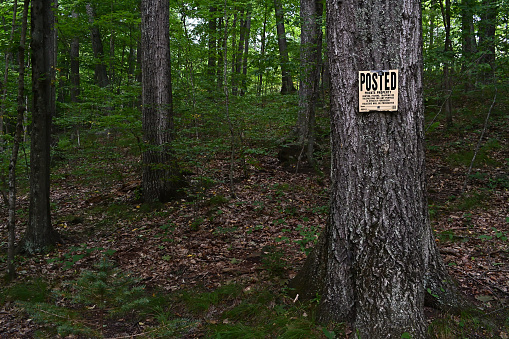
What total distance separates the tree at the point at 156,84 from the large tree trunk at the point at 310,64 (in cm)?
305

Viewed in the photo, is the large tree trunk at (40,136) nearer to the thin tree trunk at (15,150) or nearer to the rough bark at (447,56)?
the thin tree trunk at (15,150)

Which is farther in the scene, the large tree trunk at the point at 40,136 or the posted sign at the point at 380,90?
the large tree trunk at the point at 40,136

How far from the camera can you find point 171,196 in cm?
718

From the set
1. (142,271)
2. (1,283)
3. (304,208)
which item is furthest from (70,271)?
(304,208)

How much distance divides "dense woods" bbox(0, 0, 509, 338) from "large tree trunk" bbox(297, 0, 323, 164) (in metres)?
0.06

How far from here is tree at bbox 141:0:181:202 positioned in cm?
673

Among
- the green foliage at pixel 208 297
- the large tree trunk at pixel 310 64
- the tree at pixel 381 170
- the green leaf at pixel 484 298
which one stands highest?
the large tree trunk at pixel 310 64

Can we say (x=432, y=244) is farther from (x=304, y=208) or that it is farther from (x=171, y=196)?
(x=171, y=196)

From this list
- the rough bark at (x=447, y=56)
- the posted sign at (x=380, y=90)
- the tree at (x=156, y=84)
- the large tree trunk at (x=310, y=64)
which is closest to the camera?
the posted sign at (x=380, y=90)

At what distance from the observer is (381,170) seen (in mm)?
2428

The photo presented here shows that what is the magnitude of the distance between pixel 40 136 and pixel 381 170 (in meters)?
5.36

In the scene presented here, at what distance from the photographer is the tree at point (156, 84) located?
673cm

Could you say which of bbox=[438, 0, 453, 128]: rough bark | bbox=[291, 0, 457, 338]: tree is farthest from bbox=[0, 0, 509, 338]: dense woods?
bbox=[438, 0, 453, 128]: rough bark

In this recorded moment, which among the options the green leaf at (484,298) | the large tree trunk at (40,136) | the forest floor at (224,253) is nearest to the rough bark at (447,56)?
the forest floor at (224,253)
